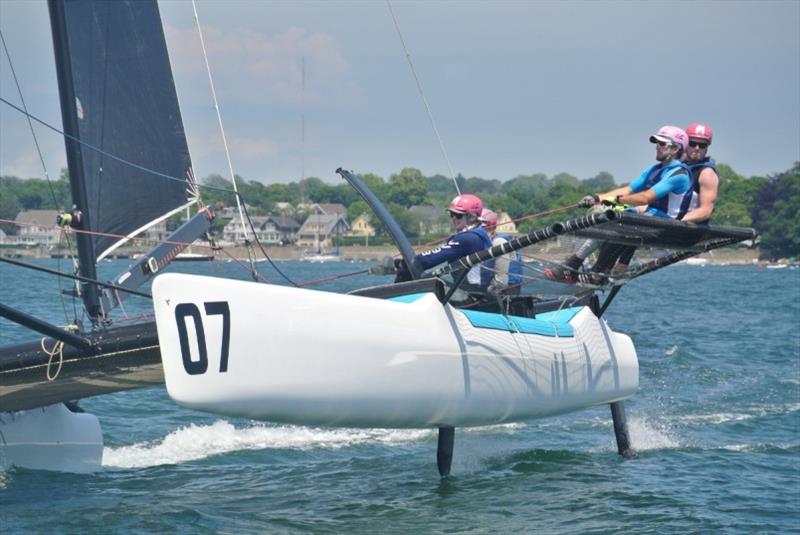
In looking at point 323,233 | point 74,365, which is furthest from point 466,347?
point 323,233

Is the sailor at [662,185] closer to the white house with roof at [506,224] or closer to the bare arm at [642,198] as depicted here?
the bare arm at [642,198]

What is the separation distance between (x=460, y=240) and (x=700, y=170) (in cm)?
191

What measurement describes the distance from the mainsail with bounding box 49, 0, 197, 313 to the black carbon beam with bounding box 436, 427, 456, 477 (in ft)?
10.4

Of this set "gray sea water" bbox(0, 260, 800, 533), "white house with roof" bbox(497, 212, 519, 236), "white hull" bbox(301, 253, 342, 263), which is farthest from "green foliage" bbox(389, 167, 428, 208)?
"gray sea water" bbox(0, 260, 800, 533)

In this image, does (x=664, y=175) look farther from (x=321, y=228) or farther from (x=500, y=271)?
(x=321, y=228)

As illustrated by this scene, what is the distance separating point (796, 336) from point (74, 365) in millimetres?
18495

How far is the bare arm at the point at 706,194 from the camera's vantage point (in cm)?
907

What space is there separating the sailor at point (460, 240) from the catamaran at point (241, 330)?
0.21 meters

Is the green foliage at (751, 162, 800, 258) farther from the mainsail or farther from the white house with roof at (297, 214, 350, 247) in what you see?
the mainsail

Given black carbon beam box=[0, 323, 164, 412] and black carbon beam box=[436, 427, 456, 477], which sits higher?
black carbon beam box=[0, 323, 164, 412]

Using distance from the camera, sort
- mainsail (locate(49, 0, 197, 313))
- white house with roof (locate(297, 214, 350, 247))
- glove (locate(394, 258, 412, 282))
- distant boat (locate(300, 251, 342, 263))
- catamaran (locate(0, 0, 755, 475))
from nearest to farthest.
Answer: catamaran (locate(0, 0, 755, 475)) → glove (locate(394, 258, 412, 282)) → mainsail (locate(49, 0, 197, 313)) → distant boat (locate(300, 251, 342, 263)) → white house with roof (locate(297, 214, 350, 247))

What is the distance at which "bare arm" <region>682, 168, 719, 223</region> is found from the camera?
907 cm

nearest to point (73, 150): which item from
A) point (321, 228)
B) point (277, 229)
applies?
point (321, 228)

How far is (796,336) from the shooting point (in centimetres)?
2411
